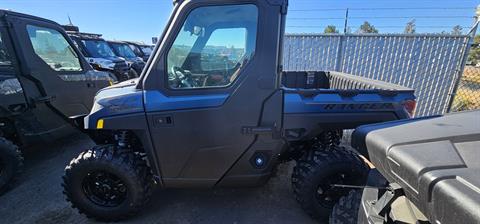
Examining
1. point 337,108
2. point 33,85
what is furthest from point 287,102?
point 33,85

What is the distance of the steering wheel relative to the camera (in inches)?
85.5

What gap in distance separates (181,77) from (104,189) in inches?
57.7

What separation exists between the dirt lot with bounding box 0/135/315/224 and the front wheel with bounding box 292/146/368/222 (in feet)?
0.92

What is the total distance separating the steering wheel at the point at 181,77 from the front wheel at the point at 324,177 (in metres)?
1.34

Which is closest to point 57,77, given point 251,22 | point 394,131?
point 251,22

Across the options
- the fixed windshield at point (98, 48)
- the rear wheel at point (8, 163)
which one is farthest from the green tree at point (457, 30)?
the fixed windshield at point (98, 48)

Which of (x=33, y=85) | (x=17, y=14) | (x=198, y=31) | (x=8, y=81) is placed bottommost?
(x=33, y=85)

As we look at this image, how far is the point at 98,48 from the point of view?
29.1ft

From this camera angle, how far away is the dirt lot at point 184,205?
2.60 m

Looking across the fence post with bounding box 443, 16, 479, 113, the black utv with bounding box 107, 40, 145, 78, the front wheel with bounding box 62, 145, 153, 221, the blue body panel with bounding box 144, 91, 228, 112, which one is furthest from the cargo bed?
the black utv with bounding box 107, 40, 145, 78

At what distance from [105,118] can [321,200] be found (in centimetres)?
224

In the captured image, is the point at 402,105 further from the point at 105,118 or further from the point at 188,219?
the point at 105,118

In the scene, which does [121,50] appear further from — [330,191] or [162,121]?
[330,191]

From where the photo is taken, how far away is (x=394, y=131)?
1.24 metres
